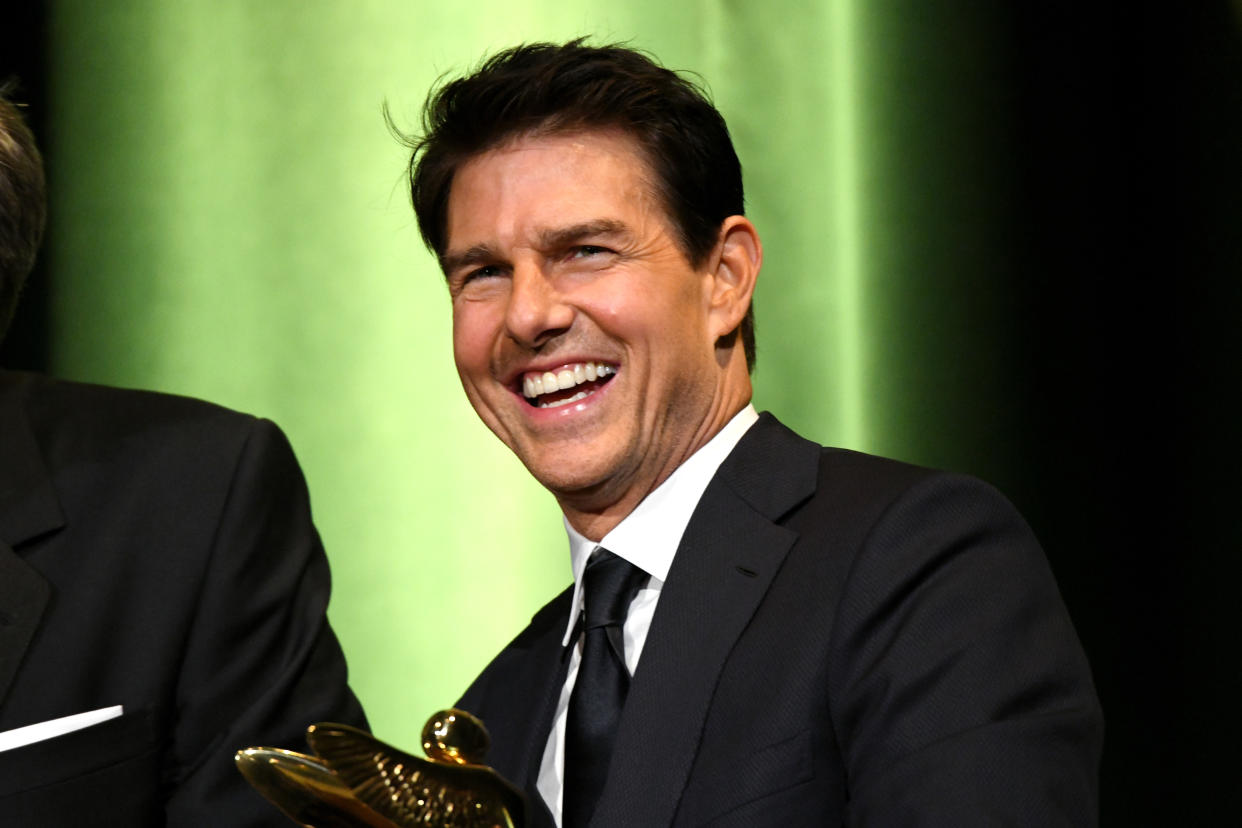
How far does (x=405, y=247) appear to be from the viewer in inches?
79.7

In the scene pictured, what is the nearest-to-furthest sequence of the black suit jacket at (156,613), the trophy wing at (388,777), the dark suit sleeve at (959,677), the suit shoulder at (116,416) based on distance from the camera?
1. the trophy wing at (388,777)
2. the dark suit sleeve at (959,677)
3. the black suit jacket at (156,613)
4. the suit shoulder at (116,416)

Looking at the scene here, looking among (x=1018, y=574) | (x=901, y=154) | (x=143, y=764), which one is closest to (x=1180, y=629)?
(x=901, y=154)

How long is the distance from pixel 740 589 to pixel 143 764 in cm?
42

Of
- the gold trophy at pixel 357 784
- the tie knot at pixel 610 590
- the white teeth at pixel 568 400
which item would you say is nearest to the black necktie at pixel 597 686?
the tie knot at pixel 610 590

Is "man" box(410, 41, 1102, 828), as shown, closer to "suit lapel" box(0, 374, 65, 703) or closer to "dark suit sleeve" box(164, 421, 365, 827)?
"dark suit sleeve" box(164, 421, 365, 827)

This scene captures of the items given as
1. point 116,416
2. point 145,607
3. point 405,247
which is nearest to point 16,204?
point 116,416

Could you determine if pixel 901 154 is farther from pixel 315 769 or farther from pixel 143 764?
pixel 315 769

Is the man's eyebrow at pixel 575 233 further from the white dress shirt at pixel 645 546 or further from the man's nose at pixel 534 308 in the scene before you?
the white dress shirt at pixel 645 546

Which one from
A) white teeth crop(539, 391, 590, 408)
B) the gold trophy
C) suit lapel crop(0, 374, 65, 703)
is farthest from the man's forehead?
the gold trophy

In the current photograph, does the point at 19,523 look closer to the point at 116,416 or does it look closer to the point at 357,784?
the point at 116,416

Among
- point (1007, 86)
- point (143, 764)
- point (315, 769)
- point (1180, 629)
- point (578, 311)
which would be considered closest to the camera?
point (315, 769)

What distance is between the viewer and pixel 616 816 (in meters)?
1.05

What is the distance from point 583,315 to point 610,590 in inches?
8.3

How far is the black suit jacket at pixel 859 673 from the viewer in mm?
938
